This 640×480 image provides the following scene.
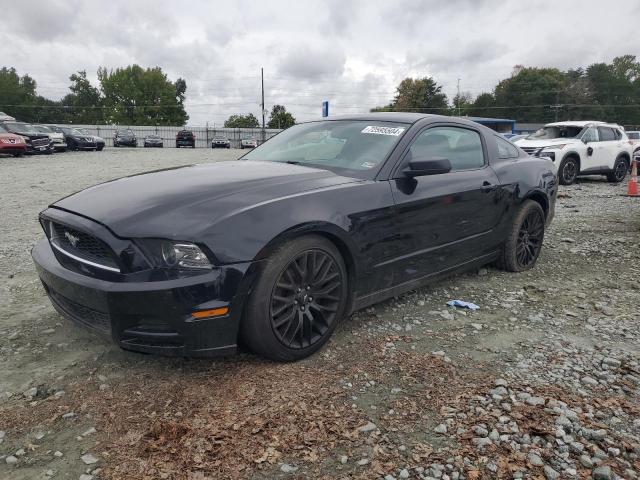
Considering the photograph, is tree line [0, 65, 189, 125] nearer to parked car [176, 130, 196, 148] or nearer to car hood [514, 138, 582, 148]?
parked car [176, 130, 196, 148]

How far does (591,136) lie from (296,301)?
41.4 ft

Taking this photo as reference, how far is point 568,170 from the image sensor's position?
40.8 feet

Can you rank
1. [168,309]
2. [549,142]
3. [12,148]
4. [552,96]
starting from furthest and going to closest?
1. [552,96]
2. [12,148]
3. [549,142]
4. [168,309]

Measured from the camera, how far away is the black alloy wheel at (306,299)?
275cm

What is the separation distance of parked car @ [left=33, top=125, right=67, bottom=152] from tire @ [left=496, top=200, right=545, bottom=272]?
2454cm

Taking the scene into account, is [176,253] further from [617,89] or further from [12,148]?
[617,89]

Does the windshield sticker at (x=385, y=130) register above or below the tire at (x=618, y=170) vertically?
above

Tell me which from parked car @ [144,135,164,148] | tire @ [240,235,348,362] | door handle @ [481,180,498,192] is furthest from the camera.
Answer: parked car @ [144,135,164,148]

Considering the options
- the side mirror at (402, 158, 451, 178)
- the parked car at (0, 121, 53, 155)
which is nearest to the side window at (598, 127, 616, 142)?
the side mirror at (402, 158, 451, 178)

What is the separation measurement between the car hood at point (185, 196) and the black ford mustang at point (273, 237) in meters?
0.01

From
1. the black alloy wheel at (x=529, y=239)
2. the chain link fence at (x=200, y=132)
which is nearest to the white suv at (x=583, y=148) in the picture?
the black alloy wheel at (x=529, y=239)

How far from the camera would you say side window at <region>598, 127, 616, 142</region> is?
1305 cm

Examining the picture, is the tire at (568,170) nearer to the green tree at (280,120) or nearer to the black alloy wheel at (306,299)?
the black alloy wheel at (306,299)

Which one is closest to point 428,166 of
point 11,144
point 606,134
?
point 606,134
